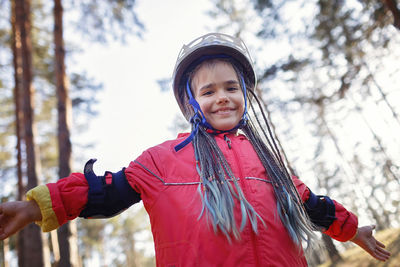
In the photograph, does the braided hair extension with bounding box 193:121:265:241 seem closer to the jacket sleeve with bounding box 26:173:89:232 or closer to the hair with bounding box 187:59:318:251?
the hair with bounding box 187:59:318:251

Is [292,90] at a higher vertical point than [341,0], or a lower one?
higher

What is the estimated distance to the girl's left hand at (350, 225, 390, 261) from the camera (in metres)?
2.46

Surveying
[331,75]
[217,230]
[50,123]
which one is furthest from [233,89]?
[50,123]

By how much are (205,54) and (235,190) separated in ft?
4.51

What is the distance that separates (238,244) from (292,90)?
1713 centimetres

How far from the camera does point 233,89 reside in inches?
96.7

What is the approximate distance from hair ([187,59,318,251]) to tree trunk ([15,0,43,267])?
5340 mm

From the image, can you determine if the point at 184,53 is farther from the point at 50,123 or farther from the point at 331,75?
the point at 50,123

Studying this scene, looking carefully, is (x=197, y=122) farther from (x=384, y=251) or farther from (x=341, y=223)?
(x=384, y=251)

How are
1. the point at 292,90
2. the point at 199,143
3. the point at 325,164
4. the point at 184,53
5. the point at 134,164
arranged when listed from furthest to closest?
the point at 325,164 < the point at 292,90 < the point at 184,53 < the point at 199,143 < the point at 134,164

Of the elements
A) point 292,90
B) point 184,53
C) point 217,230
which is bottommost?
point 217,230

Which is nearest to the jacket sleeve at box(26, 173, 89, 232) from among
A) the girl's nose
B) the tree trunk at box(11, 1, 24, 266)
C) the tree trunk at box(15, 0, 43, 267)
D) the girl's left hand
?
the girl's nose

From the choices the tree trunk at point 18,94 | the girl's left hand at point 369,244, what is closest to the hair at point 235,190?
the girl's left hand at point 369,244

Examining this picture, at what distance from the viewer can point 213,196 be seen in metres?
1.83
